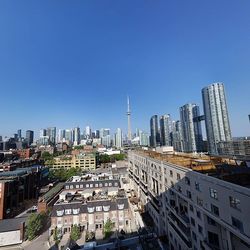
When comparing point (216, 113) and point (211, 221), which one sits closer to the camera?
point (211, 221)

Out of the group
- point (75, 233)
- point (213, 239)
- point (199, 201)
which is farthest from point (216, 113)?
point (75, 233)

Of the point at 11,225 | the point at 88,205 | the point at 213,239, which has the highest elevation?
the point at 213,239

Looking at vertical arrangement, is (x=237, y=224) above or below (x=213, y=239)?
above

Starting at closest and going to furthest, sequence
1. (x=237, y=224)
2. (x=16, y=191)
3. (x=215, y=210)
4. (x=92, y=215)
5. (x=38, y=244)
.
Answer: (x=237, y=224), (x=215, y=210), (x=38, y=244), (x=92, y=215), (x=16, y=191)

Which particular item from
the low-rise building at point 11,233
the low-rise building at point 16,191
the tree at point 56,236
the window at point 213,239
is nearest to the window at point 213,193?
the window at point 213,239

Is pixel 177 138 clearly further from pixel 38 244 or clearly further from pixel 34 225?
pixel 38 244

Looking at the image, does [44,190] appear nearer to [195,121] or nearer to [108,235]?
[108,235]

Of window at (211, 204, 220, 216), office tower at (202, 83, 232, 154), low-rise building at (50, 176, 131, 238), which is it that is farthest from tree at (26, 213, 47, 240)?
office tower at (202, 83, 232, 154)
